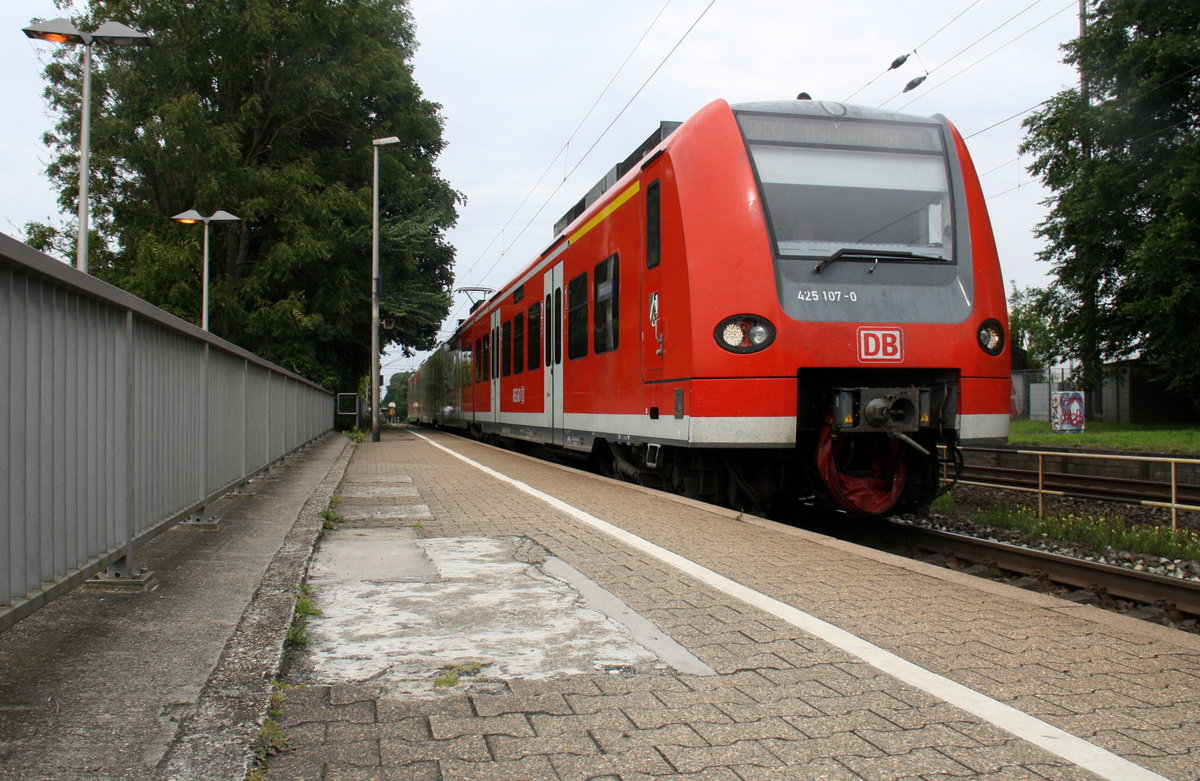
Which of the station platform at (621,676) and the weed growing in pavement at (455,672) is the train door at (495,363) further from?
the weed growing in pavement at (455,672)

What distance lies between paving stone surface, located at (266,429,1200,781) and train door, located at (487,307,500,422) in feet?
44.5

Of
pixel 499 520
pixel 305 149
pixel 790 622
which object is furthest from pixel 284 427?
pixel 305 149

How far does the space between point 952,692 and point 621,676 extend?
103cm

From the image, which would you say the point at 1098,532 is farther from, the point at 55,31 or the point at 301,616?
the point at 55,31

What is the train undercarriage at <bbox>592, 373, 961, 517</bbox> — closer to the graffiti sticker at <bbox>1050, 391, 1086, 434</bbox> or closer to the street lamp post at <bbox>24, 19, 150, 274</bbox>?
the street lamp post at <bbox>24, 19, 150, 274</bbox>

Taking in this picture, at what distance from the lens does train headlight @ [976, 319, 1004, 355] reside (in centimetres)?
759

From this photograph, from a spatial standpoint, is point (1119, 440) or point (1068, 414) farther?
point (1068, 414)

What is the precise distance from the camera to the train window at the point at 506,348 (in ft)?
55.4

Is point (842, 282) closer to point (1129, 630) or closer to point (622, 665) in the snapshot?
point (1129, 630)

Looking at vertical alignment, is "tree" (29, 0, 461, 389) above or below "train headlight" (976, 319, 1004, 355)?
above

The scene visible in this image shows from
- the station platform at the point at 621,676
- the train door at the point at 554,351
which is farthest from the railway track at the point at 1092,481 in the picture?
the station platform at the point at 621,676

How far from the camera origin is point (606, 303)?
32.9 feet

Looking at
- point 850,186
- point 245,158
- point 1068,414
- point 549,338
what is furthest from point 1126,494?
point 245,158

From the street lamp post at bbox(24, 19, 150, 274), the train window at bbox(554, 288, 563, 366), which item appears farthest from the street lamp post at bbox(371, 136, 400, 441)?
the train window at bbox(554, 288, 563, 366)
